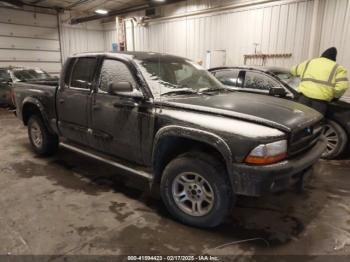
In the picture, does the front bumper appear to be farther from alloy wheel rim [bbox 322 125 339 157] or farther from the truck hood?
alloy wheel rim [bbox 322 125 339 157]

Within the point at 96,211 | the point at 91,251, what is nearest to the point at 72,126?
the point at 96,211

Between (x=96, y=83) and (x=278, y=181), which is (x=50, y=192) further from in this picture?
(x=278, y=181)

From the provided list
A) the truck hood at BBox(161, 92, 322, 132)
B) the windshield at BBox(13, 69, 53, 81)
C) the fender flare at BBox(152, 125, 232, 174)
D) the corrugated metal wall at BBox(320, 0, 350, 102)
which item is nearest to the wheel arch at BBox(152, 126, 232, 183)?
the fender flare at BBox(152, 125, 232, 174)

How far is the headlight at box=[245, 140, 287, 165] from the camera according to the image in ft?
7.29

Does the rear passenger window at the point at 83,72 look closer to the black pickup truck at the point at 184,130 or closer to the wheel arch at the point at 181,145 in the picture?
the black pickup truck at the point at 184,130

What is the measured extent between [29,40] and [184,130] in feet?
43.8

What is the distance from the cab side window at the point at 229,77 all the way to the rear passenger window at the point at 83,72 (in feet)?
9.41

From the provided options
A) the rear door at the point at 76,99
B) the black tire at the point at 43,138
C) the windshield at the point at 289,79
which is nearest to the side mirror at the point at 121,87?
the rear door at the point at 76,99

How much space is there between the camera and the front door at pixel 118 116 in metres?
3.00

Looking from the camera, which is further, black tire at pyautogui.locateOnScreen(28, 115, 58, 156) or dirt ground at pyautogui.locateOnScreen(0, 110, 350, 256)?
black tire at pyautogui.locateOnScreen(28, 115, 58, 156)

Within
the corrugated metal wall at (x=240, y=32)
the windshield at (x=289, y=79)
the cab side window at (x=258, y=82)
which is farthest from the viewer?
the corrugated metal wall at (x=240, y=32)

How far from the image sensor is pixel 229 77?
5.56 meters

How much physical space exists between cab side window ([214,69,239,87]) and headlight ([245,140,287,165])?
330 cm

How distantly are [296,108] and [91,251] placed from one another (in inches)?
96.6
